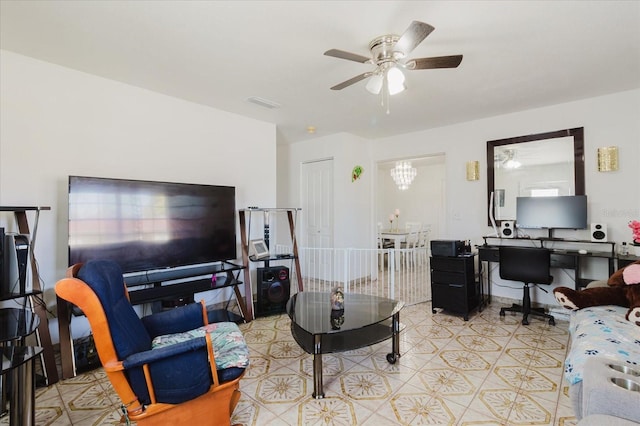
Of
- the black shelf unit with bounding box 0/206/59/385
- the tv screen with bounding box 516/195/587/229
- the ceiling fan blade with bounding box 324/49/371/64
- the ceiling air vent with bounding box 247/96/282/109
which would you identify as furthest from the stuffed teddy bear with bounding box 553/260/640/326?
the black shelf unit with bounding box 0/206/59/385

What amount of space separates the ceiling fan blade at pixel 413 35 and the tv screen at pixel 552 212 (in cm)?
280

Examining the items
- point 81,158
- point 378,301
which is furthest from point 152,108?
point 378,301

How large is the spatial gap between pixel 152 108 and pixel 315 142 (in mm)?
2719

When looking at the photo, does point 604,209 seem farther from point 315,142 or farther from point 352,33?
point 315,142

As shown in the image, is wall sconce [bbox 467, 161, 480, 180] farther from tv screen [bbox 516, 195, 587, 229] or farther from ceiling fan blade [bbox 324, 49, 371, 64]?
ceiling fan blade [bbox 324, 49, 371, 64]

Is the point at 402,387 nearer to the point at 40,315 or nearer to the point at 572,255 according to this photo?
the point at 572,255

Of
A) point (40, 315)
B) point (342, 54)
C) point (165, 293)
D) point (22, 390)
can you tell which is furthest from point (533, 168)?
point (40, 315)

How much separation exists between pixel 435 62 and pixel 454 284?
246cm

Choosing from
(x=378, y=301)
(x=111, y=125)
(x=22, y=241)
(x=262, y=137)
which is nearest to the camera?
(x=22, y=241)

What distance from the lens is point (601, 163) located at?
11.2ft

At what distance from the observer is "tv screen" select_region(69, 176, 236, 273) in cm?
255

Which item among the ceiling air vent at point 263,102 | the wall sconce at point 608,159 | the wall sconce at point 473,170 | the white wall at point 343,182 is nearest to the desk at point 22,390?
the ceiling air vent at point 263,102

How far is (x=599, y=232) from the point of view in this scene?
331cm

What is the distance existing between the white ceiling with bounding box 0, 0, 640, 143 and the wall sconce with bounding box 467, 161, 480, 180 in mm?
932
